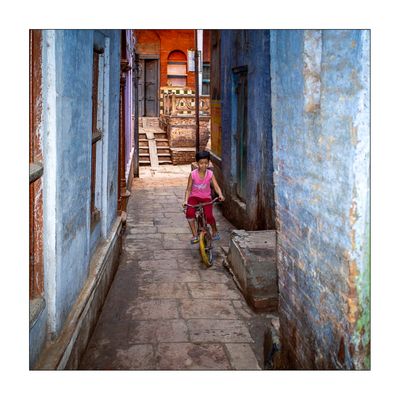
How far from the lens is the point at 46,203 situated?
12.5 feet

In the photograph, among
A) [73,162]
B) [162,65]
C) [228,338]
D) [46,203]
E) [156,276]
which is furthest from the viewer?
[162,65]

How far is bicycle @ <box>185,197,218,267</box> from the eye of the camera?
25.4 feet

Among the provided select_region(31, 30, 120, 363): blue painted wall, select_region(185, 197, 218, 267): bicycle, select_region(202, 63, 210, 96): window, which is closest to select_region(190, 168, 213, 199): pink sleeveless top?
select_region(185, 197, 218, 267): bicycle

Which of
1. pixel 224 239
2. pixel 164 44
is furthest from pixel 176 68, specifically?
pixel 224 239

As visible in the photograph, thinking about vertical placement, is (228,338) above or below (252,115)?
below

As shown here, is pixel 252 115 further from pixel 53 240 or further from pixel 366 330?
pixel 366 330

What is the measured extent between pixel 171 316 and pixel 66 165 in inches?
92.1

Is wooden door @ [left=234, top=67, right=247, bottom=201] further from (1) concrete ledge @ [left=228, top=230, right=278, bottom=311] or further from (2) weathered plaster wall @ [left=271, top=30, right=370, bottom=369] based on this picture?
(2) weathered plaster wall @ [left=271, top=30, right=370, bottom=369]

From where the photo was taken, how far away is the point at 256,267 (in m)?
6.44

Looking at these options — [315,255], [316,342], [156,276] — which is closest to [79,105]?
[315,255]

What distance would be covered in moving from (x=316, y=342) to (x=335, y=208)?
3.02 ft

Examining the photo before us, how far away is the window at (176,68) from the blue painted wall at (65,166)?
21.4 meters

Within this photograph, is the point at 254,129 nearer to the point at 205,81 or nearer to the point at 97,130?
the point at 97,130

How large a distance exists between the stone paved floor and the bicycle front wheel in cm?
11
